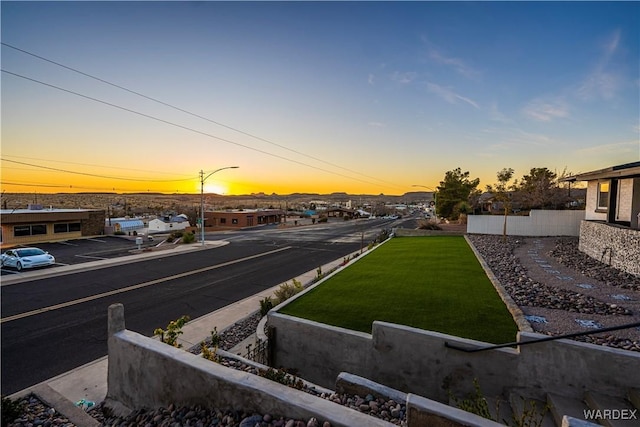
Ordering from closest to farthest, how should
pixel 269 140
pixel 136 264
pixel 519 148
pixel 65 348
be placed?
pixel 65 348, pixel 136 264, pixel 519 148, pixel 269 140

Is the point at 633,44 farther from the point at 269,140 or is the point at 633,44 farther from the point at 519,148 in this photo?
the point at 269,140

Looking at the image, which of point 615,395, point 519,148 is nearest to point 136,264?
point 615,395

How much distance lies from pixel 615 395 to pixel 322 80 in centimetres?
2265

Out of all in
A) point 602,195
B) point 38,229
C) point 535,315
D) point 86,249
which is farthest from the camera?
point 38,229

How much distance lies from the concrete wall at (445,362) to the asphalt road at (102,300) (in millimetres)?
6172

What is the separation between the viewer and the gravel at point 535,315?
441 cm

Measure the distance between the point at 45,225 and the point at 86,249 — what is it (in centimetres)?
836

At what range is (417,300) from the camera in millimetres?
8711

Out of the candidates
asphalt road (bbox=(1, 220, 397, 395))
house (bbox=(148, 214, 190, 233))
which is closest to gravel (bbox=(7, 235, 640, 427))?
asphalt road (bbox=(1, 220, 397, 395))

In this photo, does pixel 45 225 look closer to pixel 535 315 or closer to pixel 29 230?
pixel 29 230

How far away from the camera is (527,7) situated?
1308 cm

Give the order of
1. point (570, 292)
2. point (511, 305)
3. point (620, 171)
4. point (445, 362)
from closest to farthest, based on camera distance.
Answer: point (445, 362), point (511, 305), point (570, 292), point (620, 171)

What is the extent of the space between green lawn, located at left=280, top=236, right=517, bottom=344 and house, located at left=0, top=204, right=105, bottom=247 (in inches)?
1381

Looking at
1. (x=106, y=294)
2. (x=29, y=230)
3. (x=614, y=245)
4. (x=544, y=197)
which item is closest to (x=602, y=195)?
(x=614, y=245)
